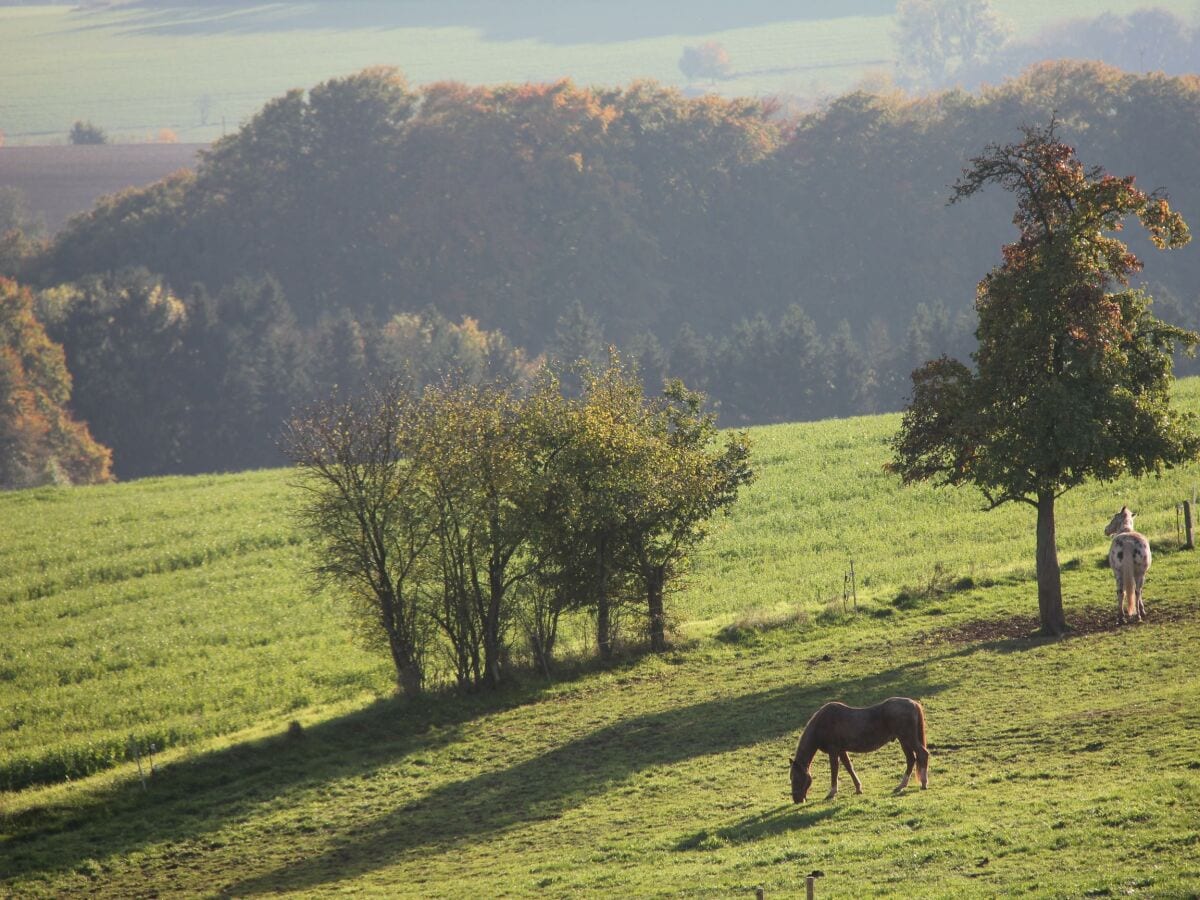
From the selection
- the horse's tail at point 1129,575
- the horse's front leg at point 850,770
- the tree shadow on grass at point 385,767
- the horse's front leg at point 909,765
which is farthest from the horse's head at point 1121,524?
the horse's front leg at point 850,770

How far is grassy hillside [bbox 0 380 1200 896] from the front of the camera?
21000mm

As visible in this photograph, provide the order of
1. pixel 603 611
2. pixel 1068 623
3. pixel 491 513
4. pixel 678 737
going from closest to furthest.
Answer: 1. pixel 678 737
2. pixel 1068 623
3. pixel 491 513
4. pixel 603 611

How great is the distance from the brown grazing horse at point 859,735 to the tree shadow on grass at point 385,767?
133cm

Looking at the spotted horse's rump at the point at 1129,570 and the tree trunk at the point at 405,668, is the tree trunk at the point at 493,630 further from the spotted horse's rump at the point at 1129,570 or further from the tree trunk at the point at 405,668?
the spotted horse's rump at the point at 1129,570

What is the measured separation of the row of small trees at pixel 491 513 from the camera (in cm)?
3550

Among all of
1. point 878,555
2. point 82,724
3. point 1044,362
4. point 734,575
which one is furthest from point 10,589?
point 1044,362

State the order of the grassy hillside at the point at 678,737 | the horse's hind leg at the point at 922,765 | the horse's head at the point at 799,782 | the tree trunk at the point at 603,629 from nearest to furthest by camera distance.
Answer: the grassy hillside at the point at 678,737 → the horse's hind leg at the point at 922,765 → the horse's head at the point at 799,782 → the tree trunk at the point at 603,629

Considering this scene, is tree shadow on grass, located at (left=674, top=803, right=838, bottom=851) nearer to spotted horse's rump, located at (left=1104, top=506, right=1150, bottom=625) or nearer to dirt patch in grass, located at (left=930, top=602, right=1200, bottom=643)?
dirt patch in grass, located at (left=930, top=602, right=1200, bottom=643)

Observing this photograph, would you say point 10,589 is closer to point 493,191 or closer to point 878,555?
point 878,555

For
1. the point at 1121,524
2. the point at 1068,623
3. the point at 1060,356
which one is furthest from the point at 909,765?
the point at 1121,524

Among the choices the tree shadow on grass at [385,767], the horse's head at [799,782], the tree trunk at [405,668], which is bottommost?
the tree shadow on grass at [385,767]

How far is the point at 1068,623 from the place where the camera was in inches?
1362

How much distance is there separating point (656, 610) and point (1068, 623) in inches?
417

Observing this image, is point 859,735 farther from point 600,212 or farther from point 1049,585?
point 600,212
